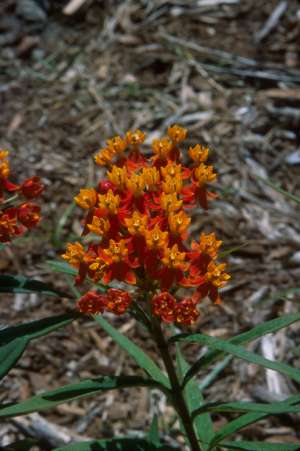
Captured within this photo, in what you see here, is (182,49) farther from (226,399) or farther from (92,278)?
(92,278)

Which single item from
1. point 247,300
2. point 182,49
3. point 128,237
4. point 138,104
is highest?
point 182,49

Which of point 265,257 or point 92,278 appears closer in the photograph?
point 92,278

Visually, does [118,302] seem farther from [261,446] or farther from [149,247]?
[261,446]

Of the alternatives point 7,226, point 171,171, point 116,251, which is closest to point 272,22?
point 171,171

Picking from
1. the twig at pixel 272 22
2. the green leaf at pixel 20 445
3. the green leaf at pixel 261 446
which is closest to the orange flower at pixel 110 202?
the green leaf at pixel 20 445

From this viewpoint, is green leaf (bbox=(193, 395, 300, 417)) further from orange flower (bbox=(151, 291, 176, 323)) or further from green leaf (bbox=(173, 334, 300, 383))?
orange flower (bbox=(151, 291, 176, 323))

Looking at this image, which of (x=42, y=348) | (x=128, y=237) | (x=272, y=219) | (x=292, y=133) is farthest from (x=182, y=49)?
(x=128, y=237)
